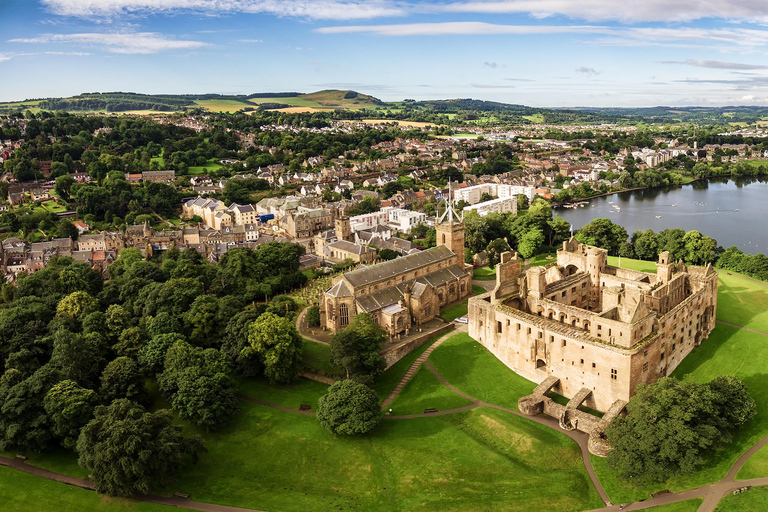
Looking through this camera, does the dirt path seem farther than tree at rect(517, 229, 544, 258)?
No

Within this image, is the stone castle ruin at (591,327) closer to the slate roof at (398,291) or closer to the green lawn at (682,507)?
the green lawn at (682,507)

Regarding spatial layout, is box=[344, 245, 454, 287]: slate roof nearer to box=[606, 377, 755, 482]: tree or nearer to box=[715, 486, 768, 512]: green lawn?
box=[606, 377, 755, 482]: tree

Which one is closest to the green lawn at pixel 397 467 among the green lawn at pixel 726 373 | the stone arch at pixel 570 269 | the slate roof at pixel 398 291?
the green lawn at pixel 726 373

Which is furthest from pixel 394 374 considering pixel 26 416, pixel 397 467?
pixel 26 416

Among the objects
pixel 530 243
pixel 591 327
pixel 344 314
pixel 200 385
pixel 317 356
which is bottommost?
pixel 317 356

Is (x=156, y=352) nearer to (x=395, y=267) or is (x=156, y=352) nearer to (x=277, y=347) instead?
(x=277, y=347)

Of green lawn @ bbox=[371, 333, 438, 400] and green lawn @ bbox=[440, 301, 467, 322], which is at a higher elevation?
green lawn @ bbox=[440, 301, 467, 322]

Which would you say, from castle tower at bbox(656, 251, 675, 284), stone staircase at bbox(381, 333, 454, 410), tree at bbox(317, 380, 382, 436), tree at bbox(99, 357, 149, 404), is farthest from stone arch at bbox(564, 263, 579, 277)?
tree at bbox(99, 357, 149, 404)
